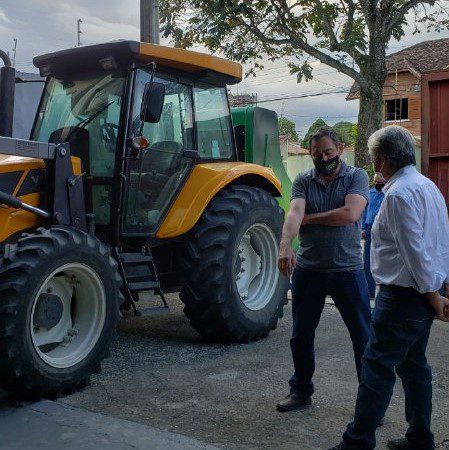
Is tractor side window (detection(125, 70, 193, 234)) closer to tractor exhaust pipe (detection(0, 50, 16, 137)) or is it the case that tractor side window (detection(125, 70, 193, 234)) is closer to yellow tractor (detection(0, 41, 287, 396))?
yellow tractor (detection(0, 41, 287, 396))

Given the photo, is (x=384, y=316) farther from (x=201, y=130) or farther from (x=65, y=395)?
(x=201, y=130)

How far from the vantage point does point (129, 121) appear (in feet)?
17.2

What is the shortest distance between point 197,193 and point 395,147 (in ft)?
8.75

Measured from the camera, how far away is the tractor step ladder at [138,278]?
5160mm

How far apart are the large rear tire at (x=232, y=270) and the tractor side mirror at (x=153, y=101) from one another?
3.32ft

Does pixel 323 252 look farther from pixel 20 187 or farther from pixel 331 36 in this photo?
pixel 331 36

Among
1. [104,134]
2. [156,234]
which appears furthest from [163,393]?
[104,134]

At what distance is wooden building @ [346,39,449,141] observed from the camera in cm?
3078

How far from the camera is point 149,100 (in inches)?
202

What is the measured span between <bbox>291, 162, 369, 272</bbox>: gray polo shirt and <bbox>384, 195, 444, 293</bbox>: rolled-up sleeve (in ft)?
2.93

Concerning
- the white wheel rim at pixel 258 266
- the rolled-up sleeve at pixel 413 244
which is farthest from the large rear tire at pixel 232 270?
the rolled-up sleeve at pixel 413 244

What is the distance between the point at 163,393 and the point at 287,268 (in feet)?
4.20

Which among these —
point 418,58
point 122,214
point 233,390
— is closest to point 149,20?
point 122,214

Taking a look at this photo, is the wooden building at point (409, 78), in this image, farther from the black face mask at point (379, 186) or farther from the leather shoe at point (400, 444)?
the leather shoe at point (400, 444)
